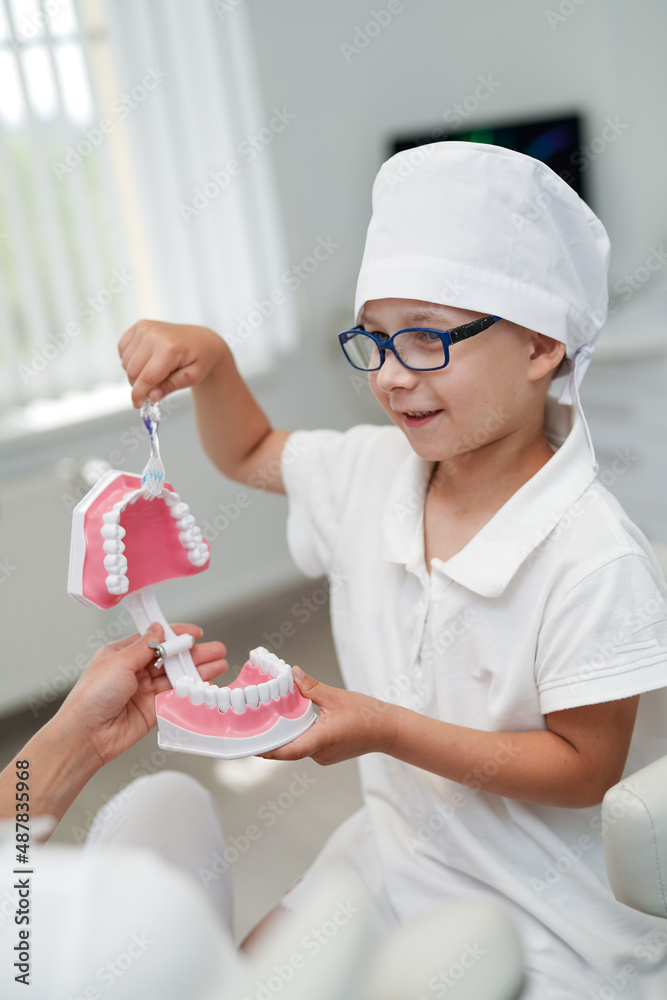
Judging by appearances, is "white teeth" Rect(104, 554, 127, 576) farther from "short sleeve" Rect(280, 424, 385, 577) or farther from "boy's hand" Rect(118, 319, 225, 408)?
"short sleeve" Rect(280, 424, 385, 577)

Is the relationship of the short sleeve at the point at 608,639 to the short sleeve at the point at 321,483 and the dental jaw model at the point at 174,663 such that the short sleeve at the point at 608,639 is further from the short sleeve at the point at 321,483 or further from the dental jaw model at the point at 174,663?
the short sleeve at the point at 321,483

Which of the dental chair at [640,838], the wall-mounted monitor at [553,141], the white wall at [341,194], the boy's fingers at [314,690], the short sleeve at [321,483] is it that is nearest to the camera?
the dental chair at [640,838]

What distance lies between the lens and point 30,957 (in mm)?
460

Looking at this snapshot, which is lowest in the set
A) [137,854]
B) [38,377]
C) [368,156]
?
[38,377]

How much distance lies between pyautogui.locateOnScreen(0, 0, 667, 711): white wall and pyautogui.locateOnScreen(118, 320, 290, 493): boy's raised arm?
1.11 metres

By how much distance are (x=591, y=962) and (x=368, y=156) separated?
2760 mm

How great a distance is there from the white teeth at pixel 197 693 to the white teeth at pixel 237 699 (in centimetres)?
3

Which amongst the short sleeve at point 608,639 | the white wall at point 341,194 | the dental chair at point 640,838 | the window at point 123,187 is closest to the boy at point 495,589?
the short sleeve at point 608,639

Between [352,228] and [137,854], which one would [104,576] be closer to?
[137,854]

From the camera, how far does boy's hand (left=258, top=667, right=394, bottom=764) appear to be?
87 cm

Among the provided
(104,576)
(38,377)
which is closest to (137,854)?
(104,576)

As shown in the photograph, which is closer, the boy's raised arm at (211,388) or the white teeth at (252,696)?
the white teeth at (252,696)

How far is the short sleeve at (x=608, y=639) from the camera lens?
2.94ft

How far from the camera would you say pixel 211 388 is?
4.03 ft
